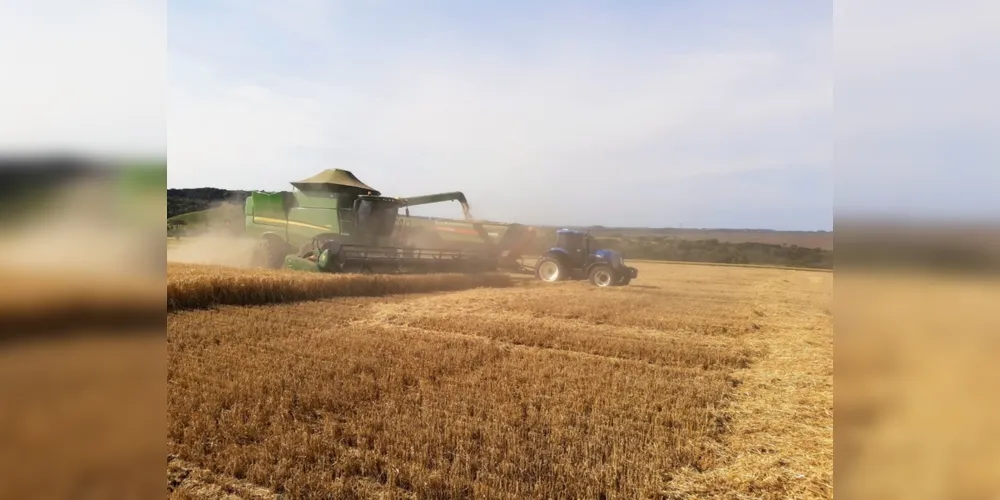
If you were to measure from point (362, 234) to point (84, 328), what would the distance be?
13.2 m

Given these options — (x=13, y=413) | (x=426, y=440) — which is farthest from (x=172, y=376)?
(x=13, y=413)

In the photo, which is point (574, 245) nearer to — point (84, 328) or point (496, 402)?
point (496, 402)

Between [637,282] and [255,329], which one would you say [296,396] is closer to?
[255,329]

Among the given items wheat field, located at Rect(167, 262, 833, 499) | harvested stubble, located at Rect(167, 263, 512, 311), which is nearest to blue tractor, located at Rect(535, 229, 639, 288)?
harvested stubble, located at Rect(167, 263, 512, 311)

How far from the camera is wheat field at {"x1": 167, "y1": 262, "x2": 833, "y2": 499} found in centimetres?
338

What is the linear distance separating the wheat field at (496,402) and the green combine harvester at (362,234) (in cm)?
432

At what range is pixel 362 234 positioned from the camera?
1447 centimetres

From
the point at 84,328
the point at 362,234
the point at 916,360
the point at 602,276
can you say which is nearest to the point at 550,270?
the point at 602,276

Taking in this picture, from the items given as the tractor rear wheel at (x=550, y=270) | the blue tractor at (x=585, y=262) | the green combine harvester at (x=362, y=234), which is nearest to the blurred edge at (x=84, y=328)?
the blue tractor at (x=585, y=262)

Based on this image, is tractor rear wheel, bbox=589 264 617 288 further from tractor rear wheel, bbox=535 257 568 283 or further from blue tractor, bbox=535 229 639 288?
tractor rear wheel, bbox=535 257 568 283

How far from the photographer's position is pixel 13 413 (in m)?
1.68

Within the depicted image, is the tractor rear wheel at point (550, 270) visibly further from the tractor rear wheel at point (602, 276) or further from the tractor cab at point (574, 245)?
the tractor rear wheel at point (602, 276)

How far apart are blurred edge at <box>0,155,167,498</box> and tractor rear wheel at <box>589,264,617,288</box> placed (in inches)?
437

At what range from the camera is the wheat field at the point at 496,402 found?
11.1 feet
